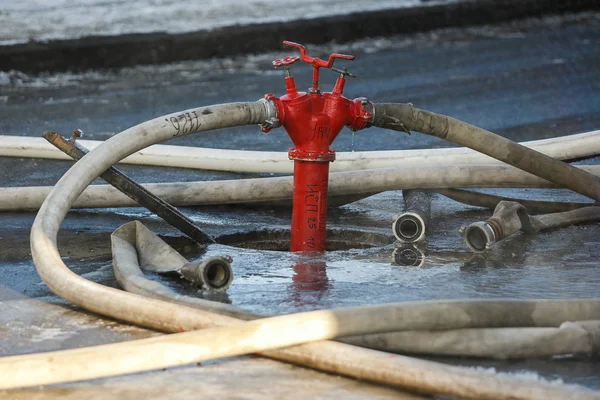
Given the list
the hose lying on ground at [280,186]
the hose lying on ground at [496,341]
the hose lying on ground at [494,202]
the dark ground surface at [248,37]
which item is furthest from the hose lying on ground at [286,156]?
the dark ground surface at [248,37]

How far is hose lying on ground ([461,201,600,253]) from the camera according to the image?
11.2ft

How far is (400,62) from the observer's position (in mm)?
9352

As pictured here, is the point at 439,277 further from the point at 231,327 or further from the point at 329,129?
the point at 231,327

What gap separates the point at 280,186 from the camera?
3951 mm

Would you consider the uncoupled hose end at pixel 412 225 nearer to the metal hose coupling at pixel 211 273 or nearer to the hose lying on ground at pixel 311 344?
the hose lying on ground at pixel 311 344

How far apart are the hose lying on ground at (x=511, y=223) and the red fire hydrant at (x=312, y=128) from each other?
53 centimetres

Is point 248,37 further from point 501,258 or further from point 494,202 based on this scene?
point 501,258

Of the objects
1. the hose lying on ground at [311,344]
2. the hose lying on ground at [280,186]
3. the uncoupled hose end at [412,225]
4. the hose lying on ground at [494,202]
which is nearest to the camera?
the hose lying on ground at [311,344]

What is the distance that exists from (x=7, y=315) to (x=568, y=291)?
5.47ft

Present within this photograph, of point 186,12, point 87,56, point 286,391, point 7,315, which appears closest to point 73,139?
point 7,315

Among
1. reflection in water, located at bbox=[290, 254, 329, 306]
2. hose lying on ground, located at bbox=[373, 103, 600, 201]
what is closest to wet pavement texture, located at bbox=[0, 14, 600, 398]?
reflection in water, located at bbox=[290, 254, 329, 306]

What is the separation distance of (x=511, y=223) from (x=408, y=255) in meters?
0.41

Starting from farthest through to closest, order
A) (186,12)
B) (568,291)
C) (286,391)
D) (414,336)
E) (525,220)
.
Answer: (186,12)
(525,220)
(568,291)
(414,336)
(286,391)

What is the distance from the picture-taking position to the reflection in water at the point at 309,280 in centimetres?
284
